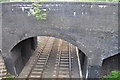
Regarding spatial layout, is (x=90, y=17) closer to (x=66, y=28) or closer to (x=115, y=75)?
(x=66, y=28)

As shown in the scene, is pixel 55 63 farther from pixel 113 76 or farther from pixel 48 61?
pixel 113 76

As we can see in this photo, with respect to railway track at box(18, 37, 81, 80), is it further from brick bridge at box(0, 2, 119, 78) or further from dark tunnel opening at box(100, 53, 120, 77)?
brick bridge at box(0, 2, 119, 78)

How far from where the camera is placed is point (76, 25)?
836cm

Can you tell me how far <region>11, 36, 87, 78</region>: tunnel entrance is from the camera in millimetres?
11031

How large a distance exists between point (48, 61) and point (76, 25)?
5.84m

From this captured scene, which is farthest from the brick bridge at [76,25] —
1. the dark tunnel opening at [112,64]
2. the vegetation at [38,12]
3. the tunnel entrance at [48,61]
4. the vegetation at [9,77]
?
the vegetation at [9,77]

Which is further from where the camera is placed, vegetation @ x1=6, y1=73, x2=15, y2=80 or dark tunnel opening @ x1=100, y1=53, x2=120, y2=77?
vegetation @ x1=6, y1=73, x2=15, y2=80

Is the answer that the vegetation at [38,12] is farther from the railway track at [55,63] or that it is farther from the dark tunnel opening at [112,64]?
the dark tunnel opening at [112,64]

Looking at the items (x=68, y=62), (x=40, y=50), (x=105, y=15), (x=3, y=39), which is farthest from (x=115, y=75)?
(x=40, y=50)

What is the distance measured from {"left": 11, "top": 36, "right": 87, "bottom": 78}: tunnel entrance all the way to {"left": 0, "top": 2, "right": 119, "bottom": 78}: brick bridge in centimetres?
166

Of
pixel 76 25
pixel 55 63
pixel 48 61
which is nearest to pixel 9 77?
pixel 48 61

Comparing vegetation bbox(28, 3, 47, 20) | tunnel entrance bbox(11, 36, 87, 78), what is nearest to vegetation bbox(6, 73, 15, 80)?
tunnel entrance bbox(11, 36, 87, 78)

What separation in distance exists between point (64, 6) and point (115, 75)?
5.30m

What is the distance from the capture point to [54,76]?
10789 millimetres
